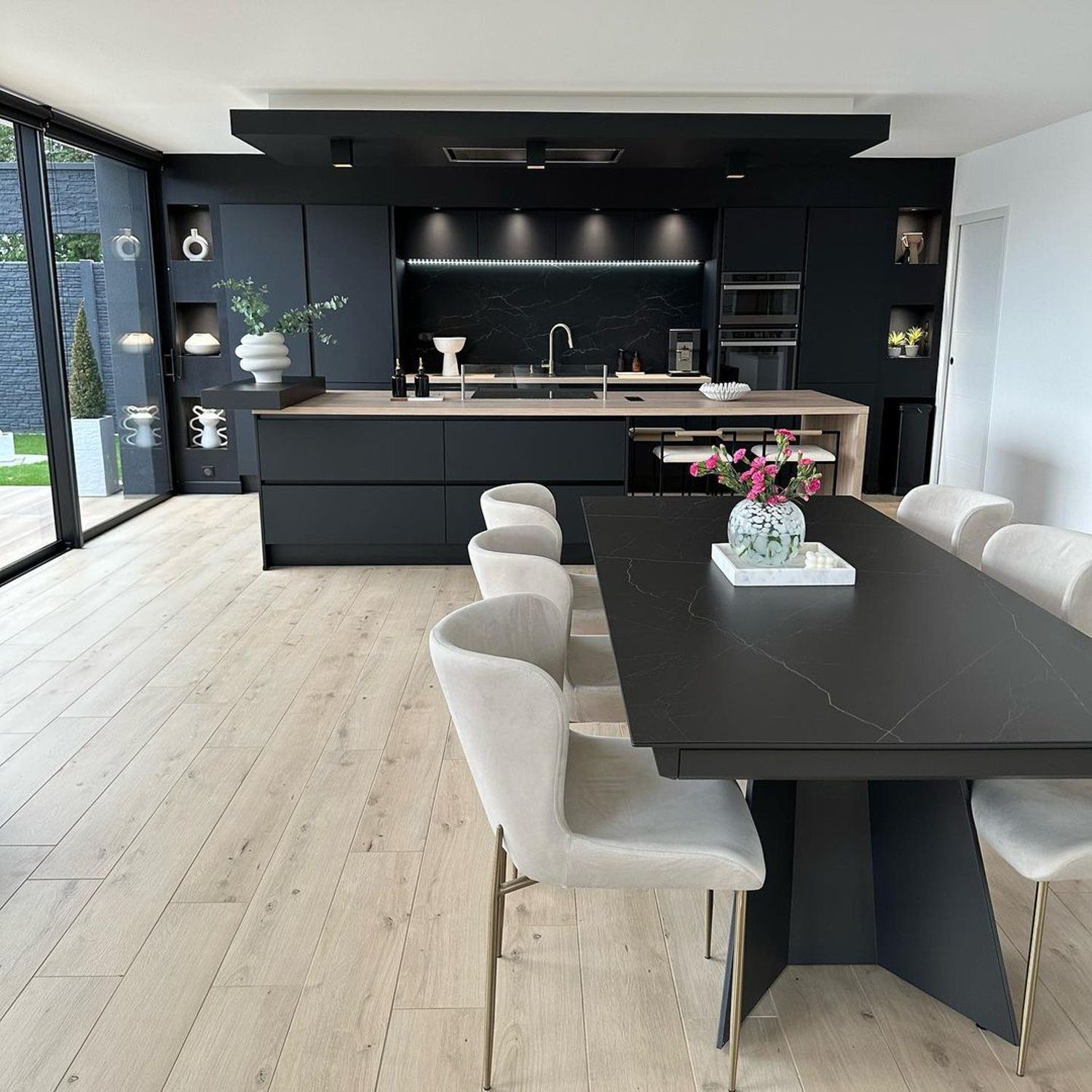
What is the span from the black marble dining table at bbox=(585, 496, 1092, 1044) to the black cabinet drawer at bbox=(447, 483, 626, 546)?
3.03m

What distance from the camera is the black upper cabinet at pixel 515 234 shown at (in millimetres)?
7918

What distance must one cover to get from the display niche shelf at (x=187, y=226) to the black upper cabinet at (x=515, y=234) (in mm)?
2069

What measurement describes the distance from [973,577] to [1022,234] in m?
4.82

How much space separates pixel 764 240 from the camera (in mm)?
7598

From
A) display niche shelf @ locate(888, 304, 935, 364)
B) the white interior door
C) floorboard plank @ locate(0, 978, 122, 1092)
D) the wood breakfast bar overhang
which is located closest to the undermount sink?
the wood breakfast bar overhang

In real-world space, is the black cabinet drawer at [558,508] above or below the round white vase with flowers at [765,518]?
below

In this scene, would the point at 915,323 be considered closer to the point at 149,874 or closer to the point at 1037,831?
the point at 1037,831

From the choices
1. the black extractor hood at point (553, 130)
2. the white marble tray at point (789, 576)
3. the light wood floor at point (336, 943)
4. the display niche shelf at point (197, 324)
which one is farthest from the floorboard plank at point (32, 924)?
the display niche shelf at point (197, 324)

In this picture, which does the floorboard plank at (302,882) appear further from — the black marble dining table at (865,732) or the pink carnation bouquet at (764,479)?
the pink carnation bouquet at (764,479)

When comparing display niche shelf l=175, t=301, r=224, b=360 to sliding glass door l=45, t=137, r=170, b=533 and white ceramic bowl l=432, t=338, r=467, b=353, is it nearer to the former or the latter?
sliding glass door l=45, t=137, r=170, b=533

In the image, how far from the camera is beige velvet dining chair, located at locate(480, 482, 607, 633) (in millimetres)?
3359

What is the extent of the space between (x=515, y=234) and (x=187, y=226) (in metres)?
2.54

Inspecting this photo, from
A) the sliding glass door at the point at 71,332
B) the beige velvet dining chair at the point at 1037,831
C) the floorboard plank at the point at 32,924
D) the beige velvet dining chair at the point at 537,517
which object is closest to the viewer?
the beige velvet dining chair at the point at 1037,831

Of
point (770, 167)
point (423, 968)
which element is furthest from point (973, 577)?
point (770, 167)
